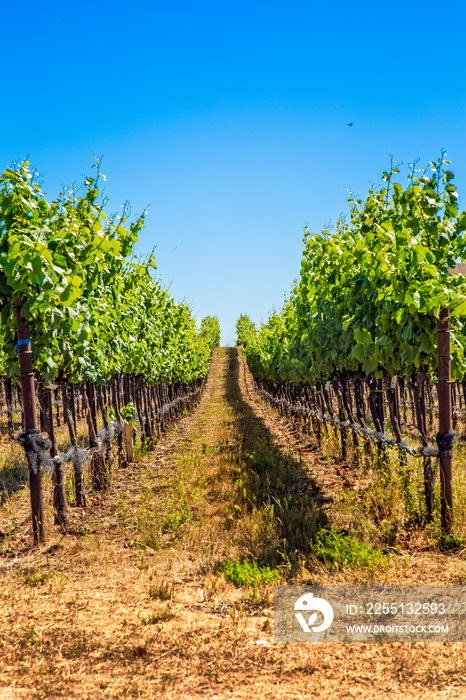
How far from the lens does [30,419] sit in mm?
5172

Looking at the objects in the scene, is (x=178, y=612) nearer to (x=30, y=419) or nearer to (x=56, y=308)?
(x=30, y=419)

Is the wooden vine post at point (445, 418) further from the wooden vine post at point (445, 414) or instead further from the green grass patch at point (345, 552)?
the green grass patch at point (345, 552)

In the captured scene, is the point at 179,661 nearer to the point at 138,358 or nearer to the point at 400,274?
the point at 400,274

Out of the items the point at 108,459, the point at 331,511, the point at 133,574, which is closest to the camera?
the point at 133,574

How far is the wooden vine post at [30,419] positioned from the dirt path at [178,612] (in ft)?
1.05

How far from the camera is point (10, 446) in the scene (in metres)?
11.1

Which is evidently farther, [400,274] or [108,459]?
[108,459]

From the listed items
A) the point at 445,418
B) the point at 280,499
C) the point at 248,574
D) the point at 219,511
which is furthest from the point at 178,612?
the point at 445,418

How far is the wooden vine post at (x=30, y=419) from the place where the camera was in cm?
503

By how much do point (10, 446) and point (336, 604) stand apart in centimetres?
958

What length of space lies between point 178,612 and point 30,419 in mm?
2651

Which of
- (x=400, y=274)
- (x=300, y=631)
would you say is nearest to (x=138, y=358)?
(x=400, y=274)

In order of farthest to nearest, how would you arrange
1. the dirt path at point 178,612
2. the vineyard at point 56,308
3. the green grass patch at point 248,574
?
the vineyard at point 56,308
the green grass patch at point 248,574
the dirt path at point 178,612

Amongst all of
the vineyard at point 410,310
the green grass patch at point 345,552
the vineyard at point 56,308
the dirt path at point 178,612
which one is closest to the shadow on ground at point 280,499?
the dirt path at point 178,612
